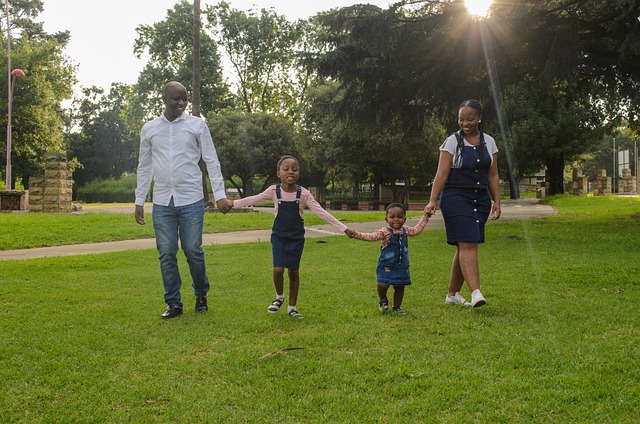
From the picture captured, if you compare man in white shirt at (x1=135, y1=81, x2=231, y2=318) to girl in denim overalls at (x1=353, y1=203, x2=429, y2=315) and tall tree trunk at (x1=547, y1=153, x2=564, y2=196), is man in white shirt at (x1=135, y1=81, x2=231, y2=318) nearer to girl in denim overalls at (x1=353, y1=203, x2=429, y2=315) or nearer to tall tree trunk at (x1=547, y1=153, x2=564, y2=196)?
girl in denim overalls at (x1=353, y1=203, x2=429, y2=315)

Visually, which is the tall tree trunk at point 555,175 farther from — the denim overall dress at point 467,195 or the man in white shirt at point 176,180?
the man in white shirt at point 176,180

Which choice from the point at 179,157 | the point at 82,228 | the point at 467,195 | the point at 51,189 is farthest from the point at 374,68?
the point at 51,189

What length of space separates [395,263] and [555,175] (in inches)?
1442

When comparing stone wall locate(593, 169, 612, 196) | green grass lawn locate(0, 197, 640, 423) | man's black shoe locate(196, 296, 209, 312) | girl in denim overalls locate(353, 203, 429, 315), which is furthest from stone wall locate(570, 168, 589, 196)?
man's black shoe locate(196, 296, 209, 312)

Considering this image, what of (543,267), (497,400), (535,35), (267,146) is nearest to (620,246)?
(543,267)

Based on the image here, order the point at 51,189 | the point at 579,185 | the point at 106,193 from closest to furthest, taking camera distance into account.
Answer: the point at 51,189 < the point at 579,185 < the point at 106,193

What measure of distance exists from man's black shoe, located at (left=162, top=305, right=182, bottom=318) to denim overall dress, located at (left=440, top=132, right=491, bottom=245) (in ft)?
8.26

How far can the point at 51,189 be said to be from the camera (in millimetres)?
23422

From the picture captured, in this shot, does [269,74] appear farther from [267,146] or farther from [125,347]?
[125,347]

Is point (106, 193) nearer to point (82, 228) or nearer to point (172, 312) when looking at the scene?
point (82, 228)

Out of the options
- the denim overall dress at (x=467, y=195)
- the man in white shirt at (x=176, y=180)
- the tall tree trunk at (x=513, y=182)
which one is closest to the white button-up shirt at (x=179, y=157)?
the man in white shirt at (x=176, y=180)

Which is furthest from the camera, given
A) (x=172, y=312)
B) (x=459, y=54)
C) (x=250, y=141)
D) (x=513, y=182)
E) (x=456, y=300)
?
(x=250, y=141)

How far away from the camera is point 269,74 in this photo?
177ft

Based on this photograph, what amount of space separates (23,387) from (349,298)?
325 centimetres
